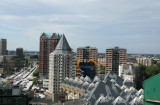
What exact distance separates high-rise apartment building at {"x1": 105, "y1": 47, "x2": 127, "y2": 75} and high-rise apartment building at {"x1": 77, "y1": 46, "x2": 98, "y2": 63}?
20.2 metres

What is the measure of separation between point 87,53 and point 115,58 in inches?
1000

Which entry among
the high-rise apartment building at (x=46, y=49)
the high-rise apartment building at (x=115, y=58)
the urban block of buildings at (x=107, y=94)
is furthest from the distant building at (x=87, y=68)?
the high-rise apartment building at (x=46, y=49)

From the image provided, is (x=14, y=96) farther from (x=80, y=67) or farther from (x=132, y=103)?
(x=80, y=67)

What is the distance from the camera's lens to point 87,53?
133 m

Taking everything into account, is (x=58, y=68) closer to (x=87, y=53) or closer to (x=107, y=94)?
(x=107, y=94)

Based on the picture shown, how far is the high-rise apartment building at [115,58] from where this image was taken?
361ft

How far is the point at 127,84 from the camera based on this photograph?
208ft

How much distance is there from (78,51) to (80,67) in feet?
133

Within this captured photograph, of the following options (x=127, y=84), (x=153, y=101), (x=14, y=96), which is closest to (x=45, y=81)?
(x=127, y=84)

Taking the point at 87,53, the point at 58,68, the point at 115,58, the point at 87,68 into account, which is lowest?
the point at 87,68

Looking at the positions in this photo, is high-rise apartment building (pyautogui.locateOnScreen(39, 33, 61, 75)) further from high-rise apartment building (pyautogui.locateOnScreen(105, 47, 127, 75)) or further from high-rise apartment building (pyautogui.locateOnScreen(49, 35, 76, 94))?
high-rise apartment building (pyautogui.locateOnScreen(49, 35, 76, 94))

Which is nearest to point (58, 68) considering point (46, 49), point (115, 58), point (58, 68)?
point (58, 68)

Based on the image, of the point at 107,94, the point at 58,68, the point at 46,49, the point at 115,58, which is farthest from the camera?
the point at 46,49

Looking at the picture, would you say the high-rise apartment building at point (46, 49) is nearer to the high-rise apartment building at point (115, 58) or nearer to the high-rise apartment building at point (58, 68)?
the high-rise apartment building at point (115, 58)
